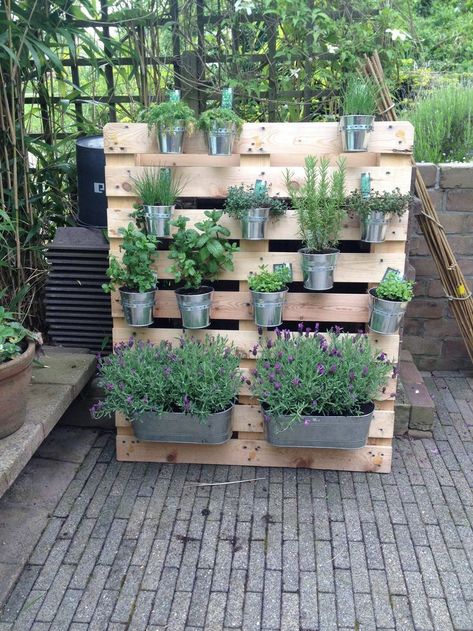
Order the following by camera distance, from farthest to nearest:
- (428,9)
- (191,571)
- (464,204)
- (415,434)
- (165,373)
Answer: (428,9)
(464,204)
(415,434)
(165,373)
(191,571)

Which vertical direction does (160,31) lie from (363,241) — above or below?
above

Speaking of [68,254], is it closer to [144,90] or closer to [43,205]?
[43,205]

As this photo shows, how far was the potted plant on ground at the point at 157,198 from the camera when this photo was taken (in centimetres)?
291

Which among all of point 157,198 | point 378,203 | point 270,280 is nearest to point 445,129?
point 378,203

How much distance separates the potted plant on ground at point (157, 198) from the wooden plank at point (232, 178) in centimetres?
6

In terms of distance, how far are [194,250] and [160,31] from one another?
6.54 ft

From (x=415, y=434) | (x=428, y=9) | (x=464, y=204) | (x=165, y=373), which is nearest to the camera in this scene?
(x=165, y=373)

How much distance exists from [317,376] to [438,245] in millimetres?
1378

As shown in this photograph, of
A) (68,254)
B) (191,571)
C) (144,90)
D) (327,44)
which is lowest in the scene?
(191,571)

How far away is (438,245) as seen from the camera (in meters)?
3.71

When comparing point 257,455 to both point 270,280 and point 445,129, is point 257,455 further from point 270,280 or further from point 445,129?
point 445,129

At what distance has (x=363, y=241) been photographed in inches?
117

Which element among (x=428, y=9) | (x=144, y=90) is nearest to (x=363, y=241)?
(x=144, y=90)

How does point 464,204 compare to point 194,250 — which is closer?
point 194,250
